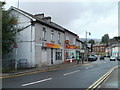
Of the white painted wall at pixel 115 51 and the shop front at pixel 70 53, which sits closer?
the shop front at pixel 70 53

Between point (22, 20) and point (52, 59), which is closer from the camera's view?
point (22, 20)

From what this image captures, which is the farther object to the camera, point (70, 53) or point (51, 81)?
point (70, 53)

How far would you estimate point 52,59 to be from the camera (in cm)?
2453

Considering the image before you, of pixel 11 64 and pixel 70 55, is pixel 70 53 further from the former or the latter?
pixel 11 64

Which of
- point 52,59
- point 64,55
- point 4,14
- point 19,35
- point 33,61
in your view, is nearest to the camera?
point 4,14

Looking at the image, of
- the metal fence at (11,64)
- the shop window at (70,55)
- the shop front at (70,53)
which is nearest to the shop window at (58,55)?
the shop front at (70,53)

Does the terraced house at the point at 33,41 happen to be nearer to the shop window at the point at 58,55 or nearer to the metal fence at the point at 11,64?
the metal fence at the point at 11,64

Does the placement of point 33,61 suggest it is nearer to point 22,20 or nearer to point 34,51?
point 34,51

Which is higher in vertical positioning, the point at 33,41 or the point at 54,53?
the point at 33,41

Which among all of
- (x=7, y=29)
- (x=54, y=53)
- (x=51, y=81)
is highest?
(x=7, y=29)

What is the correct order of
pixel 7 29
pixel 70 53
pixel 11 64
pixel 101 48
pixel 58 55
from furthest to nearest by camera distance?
1. pixel 101 48
2. pixel 70 53
3. pixel 58 55
4. pixel 11 64
5. pixel 7 29

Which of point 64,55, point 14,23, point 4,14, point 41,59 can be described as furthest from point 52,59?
point 4,14

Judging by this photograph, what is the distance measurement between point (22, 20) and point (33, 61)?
646cm

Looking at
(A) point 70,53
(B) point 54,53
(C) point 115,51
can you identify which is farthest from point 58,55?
(C) point 115,51
